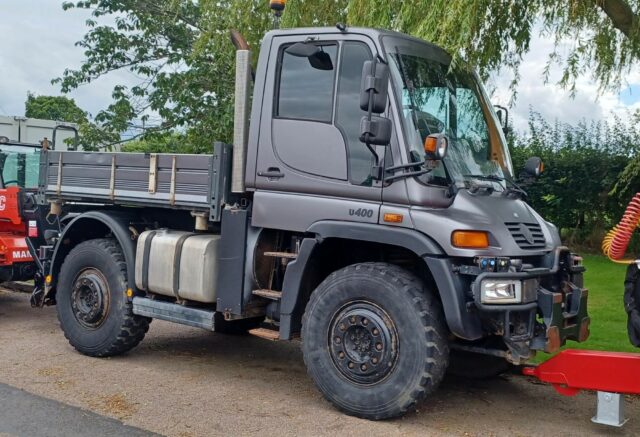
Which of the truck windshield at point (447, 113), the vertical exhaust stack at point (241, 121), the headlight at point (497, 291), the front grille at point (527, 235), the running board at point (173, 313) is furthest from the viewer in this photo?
the running board at point (173, 313)

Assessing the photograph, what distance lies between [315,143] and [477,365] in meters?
2.51

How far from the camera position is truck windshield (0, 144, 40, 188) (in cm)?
987

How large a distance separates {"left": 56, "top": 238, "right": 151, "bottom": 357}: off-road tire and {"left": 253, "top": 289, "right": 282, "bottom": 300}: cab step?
158 centimetres

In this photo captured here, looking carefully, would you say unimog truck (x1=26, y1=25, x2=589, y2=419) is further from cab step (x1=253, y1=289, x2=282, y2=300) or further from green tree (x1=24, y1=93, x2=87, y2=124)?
green tree (x1=24, y1=93, x2=87, y2=124)

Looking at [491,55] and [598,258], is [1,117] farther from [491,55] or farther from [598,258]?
[598,258]

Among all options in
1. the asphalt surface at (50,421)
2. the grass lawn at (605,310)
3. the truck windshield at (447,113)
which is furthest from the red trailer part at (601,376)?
the asphalt surface at (50,421)

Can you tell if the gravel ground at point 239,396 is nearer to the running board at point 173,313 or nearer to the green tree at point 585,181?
the running board at point 173,313

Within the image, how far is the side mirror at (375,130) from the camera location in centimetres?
532

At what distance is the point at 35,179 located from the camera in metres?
9.94

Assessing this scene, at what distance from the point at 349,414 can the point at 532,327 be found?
151 centimetres

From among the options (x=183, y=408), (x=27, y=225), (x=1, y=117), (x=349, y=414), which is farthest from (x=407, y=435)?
(x=1, y=117)

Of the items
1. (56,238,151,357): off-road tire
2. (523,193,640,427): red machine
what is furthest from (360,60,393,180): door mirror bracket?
(56,238,151,357): off-road tire

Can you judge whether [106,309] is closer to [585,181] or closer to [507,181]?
[507,181]

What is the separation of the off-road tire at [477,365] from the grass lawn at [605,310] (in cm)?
103
